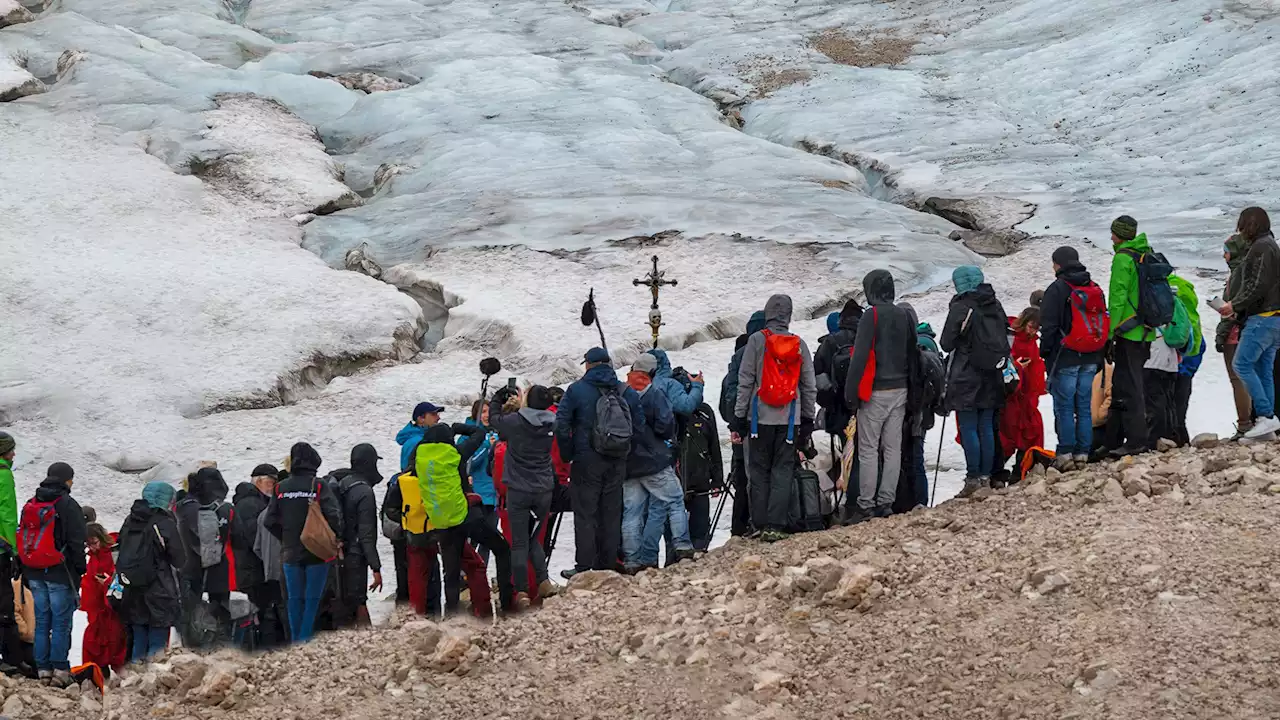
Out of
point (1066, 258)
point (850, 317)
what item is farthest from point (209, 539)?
point (1066, 258)

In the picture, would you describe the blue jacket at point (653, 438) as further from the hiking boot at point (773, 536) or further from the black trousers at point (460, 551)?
the black trousers at point (460, 551)

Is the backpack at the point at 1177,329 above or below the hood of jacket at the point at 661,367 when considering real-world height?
above

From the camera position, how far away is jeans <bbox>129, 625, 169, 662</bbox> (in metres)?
10.8

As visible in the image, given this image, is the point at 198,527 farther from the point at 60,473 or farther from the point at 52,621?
the point at 52,621

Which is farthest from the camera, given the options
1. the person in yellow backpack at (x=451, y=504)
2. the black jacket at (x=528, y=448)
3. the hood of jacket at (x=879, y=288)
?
the black jacket at (x=528, y=448)

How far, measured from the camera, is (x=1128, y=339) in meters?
10.7

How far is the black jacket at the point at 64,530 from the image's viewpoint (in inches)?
431

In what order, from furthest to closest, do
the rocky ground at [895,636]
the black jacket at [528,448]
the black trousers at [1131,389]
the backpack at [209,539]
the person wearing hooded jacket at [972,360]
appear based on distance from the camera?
the black trousers at [1131,389]
the backpack at [209,539]
the person wearing hooded jacket at [972,360]
the black jacket at [528,448]
the rocky ground at [895,636]

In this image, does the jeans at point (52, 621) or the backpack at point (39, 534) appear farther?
the jeans at point (52, 621)

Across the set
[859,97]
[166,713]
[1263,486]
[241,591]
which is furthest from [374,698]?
[859,97]

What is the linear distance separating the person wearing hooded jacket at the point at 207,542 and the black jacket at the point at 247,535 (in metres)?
0.08

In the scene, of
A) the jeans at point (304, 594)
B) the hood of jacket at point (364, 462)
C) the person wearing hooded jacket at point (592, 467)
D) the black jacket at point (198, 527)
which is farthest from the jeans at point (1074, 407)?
the black jacket at point (198, 527)

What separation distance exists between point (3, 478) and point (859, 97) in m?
26.6

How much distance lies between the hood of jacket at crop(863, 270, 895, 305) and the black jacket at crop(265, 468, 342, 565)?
13.8 ft
